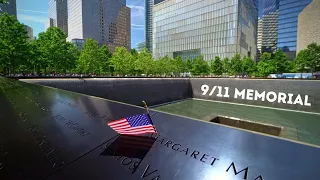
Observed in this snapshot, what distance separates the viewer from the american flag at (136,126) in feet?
8.41

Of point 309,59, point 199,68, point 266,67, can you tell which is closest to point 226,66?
point 199,68

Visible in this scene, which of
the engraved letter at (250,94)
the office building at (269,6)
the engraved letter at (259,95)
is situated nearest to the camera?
the engraved letter at (259,95)

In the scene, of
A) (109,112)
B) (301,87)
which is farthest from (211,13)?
(109,112)

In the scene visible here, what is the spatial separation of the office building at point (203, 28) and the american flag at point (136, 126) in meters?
74.4

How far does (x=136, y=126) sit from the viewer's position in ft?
8.48

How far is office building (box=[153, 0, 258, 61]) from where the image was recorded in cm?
7181

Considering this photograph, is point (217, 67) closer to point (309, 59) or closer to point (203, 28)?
point (309, 59)

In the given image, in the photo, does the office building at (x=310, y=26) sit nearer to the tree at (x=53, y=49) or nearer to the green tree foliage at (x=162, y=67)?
the green tree foliage at (x=162, y=67)

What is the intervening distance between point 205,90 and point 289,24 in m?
110

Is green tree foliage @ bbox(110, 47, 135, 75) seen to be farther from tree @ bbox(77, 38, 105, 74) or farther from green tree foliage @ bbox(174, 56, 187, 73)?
green tree foliage @ bbox(174, 56, 187, 73)

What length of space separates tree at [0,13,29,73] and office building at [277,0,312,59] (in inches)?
4539

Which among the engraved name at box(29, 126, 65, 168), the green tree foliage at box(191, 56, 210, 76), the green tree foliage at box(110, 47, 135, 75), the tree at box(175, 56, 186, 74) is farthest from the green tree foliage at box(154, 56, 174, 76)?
the engraved name at box(29, 126, 65, 168)

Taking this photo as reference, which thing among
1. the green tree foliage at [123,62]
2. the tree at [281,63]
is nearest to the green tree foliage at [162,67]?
the green tree foliage at [123,62]

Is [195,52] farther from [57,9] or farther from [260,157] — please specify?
[57,9]
